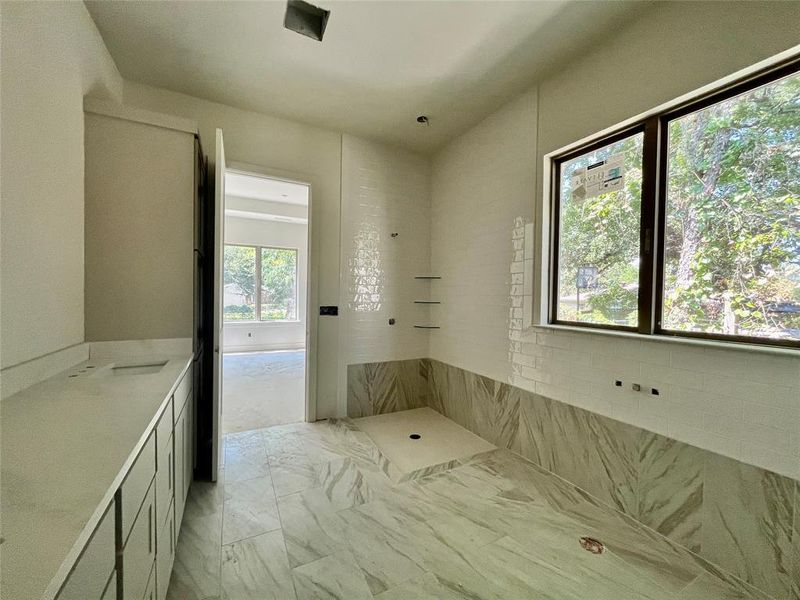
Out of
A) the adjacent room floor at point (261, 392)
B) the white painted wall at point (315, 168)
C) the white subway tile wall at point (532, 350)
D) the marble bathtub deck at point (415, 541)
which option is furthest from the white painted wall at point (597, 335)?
the adjacent room floor at point (261, 392)

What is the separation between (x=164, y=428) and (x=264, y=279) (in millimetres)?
6278

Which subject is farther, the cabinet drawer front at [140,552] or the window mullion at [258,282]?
the window mullion at [258,282]

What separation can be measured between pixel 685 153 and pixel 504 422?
213 centimetres

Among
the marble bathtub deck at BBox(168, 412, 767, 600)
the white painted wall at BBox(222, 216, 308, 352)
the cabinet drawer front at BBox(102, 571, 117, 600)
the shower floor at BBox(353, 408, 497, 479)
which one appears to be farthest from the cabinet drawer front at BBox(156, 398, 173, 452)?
the white painted wall at BBox(222, 216, 308, 352)

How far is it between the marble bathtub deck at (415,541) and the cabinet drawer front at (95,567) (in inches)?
35.0

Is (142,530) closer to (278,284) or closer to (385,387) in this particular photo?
(385,387)

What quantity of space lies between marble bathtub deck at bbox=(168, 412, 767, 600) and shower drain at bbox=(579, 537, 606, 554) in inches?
1.2

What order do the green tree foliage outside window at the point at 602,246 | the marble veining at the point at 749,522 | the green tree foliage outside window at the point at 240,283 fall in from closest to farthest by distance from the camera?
the marble veining at the point at 749,522 < the green tree foliage outside window at the point at 602,246 < the green tree foliage outside window at the point at 240,283

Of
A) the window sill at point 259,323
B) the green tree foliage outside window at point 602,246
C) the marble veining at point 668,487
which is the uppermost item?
the green tree foliage outside window at point 602,246

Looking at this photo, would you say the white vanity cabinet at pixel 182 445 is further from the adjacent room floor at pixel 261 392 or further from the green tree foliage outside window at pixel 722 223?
the green tree foliage outside window at pixel 722 223

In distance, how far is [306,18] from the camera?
1833mm

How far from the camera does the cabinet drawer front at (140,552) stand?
81 cm

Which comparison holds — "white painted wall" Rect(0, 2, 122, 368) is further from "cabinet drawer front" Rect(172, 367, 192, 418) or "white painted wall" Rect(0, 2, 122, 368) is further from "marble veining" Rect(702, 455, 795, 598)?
"marble veining" Rect(702, 455, 795, 598)

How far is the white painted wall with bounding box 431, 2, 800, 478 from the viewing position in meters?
1.38
